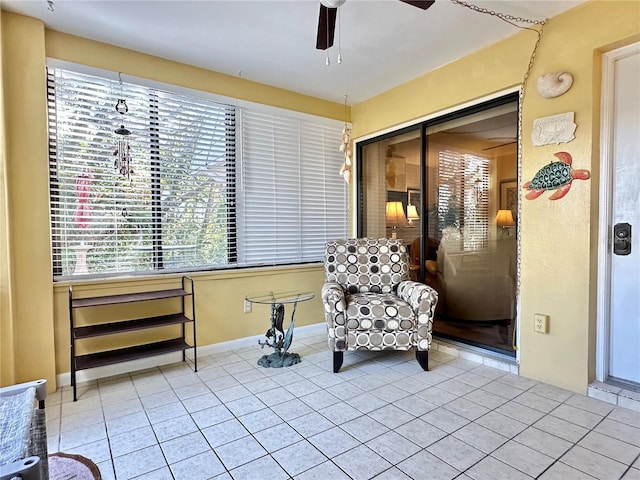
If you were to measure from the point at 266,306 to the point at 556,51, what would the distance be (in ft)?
10.4

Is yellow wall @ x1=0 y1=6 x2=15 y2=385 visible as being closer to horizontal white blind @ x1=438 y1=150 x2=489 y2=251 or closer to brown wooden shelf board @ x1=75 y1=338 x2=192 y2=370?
brown wooden shelf board @ x1=75 y1=338 x2=192 y2=370

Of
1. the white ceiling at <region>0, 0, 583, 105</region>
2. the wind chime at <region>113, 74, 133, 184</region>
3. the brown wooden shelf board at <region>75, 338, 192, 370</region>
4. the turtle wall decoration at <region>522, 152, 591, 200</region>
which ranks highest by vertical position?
the white ceiling at <region>0, 0, 583, 105</region>

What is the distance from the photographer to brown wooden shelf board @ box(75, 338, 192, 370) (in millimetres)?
2428

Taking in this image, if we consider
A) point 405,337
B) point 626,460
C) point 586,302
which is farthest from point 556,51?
point 626,460

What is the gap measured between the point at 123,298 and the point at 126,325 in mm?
218

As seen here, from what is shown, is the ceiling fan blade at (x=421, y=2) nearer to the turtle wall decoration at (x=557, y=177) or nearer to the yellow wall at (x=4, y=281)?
the turtle wall decoration at (x=557, y=177)

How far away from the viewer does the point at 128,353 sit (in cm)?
260

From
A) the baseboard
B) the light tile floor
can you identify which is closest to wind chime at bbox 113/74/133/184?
the baseboard

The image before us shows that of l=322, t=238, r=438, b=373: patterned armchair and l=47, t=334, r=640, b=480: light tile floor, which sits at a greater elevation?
l=322, t=238, r=438, b=373: patterned armchair

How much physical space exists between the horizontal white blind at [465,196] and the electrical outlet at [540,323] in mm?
727

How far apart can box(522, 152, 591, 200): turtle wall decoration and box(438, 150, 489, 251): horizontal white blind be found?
19.2 inches

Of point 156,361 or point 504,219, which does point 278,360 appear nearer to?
point 156,361

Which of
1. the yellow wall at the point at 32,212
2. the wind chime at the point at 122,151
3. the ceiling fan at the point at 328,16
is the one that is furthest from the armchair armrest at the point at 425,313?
the wind chime at the point at 122,151

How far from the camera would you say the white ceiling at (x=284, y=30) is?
2221 mm
